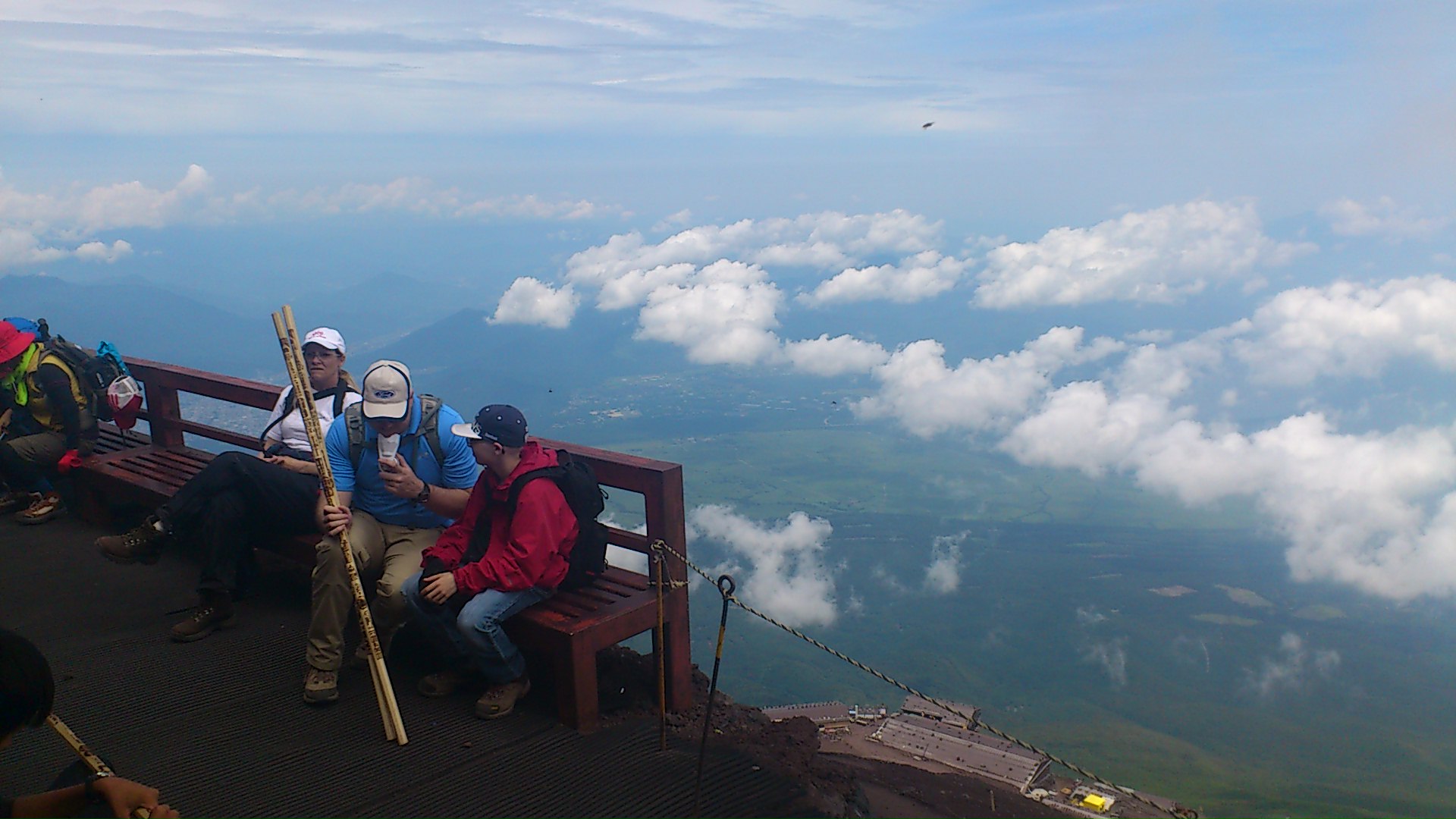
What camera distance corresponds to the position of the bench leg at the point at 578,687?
16.1 ft

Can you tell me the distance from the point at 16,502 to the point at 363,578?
5186mm

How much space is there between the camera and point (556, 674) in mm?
5055

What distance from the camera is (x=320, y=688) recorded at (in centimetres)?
520

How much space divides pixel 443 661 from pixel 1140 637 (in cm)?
18777

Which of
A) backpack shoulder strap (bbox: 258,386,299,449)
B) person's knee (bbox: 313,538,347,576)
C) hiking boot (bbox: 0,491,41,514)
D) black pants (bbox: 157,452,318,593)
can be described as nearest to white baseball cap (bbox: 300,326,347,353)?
backpack shoulder strap (bbox: 258,386,299,449)

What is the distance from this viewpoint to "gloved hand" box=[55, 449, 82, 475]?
7766 mm

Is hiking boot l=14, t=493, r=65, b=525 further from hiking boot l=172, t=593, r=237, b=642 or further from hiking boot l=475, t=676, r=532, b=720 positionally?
hiking boot l=475, t=676, r=532, b=720

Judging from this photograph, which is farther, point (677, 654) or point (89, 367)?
point (89, 367)

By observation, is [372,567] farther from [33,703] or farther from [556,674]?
[33,703]

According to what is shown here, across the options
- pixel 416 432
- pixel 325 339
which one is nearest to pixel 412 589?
pixel 416 432

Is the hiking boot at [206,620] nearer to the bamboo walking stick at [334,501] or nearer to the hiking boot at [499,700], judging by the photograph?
the bamboo walking stick at [334,501]

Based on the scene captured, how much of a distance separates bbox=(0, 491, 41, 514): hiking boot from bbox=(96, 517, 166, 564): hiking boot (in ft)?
→ 9.66

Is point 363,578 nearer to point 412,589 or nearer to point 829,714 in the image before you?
point 412,589

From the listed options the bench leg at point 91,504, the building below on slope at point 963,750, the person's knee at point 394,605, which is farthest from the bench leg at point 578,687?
the building below on slope at point 963,750
